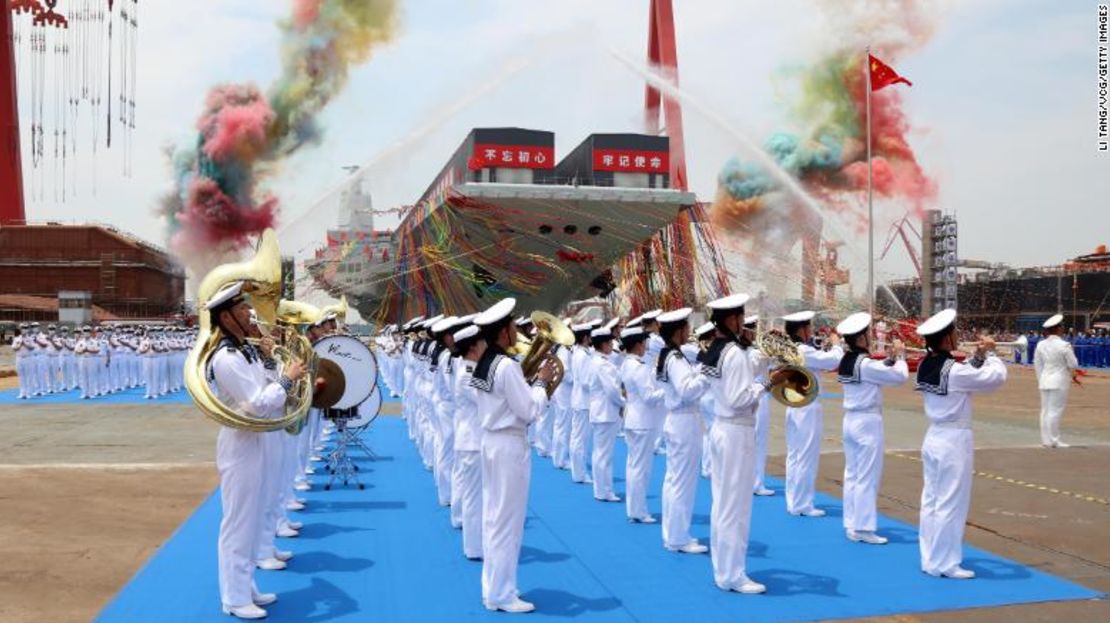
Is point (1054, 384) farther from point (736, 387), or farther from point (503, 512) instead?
point (503, 512)

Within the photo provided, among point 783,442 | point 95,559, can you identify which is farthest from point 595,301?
point 95,559

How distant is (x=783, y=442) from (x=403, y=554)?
29.2ft

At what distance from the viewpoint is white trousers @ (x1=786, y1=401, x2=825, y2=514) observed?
9133mm

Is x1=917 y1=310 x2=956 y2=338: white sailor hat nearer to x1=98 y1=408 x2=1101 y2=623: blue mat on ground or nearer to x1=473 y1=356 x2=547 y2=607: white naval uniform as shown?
x1=98 y1=408 x2=1101 y2=623: blue mat on ground

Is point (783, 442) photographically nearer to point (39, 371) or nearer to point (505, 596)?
point (505, 596)

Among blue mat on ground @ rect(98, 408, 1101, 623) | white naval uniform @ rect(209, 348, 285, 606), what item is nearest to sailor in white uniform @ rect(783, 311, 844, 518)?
blue mat on ground @ rect(98, 408, 1101, 623)

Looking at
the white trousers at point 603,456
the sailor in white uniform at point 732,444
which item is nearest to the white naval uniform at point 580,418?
the white trousers at point 603,456

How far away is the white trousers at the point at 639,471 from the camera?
8805 millimetres

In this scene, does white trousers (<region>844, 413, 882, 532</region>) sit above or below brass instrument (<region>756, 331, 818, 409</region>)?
below

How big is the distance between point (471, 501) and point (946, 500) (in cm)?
388

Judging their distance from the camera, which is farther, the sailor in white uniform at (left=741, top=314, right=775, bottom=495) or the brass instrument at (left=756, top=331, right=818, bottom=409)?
the sailor in white uniform at (left=741, top=314, right=775, bottom=495)

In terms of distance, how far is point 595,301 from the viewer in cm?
4869

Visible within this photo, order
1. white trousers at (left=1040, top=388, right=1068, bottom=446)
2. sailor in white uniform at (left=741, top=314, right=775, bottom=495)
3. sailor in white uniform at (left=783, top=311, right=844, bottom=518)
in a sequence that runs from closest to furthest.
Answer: sailor in white uniform at (left=783, top=311, right=844, bottom=518)
sailor in white uniform at (left=741, top=314, right=775, bottom=495)
white trousers at (left=1040, top=388, right=1068, bottom=446)

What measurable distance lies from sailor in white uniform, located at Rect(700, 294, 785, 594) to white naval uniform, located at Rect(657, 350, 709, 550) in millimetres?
838
